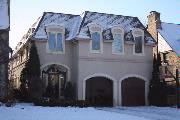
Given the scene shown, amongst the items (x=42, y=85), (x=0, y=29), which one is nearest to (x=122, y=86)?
(x=42, y=85)

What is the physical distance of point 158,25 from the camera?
36.3m

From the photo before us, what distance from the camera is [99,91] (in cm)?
2994

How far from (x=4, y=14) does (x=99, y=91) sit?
10.8 metres

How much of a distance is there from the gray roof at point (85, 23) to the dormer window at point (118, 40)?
45cm

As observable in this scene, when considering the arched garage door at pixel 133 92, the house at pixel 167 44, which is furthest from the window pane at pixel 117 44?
the house at pixel 167 44

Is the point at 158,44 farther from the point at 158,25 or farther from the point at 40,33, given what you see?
the point at 40,33

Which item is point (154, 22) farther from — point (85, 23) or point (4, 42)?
point (4, 42)

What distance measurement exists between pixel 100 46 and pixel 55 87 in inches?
219

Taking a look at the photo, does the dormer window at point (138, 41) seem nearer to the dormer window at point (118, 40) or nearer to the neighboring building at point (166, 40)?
the dormer window at point (118, 40)

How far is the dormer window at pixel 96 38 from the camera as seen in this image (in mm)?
29656

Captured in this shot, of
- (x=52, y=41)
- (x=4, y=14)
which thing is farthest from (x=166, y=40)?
(x=4, y=14)

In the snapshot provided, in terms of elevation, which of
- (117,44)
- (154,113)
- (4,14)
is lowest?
(154,113)

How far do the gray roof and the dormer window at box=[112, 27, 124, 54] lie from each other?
446 millimetres

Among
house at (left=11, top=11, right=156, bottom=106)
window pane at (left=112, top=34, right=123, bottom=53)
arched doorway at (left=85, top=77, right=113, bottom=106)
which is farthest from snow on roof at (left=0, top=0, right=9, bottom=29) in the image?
window pane at (left=112, top=34, right=123, bottom=53)
